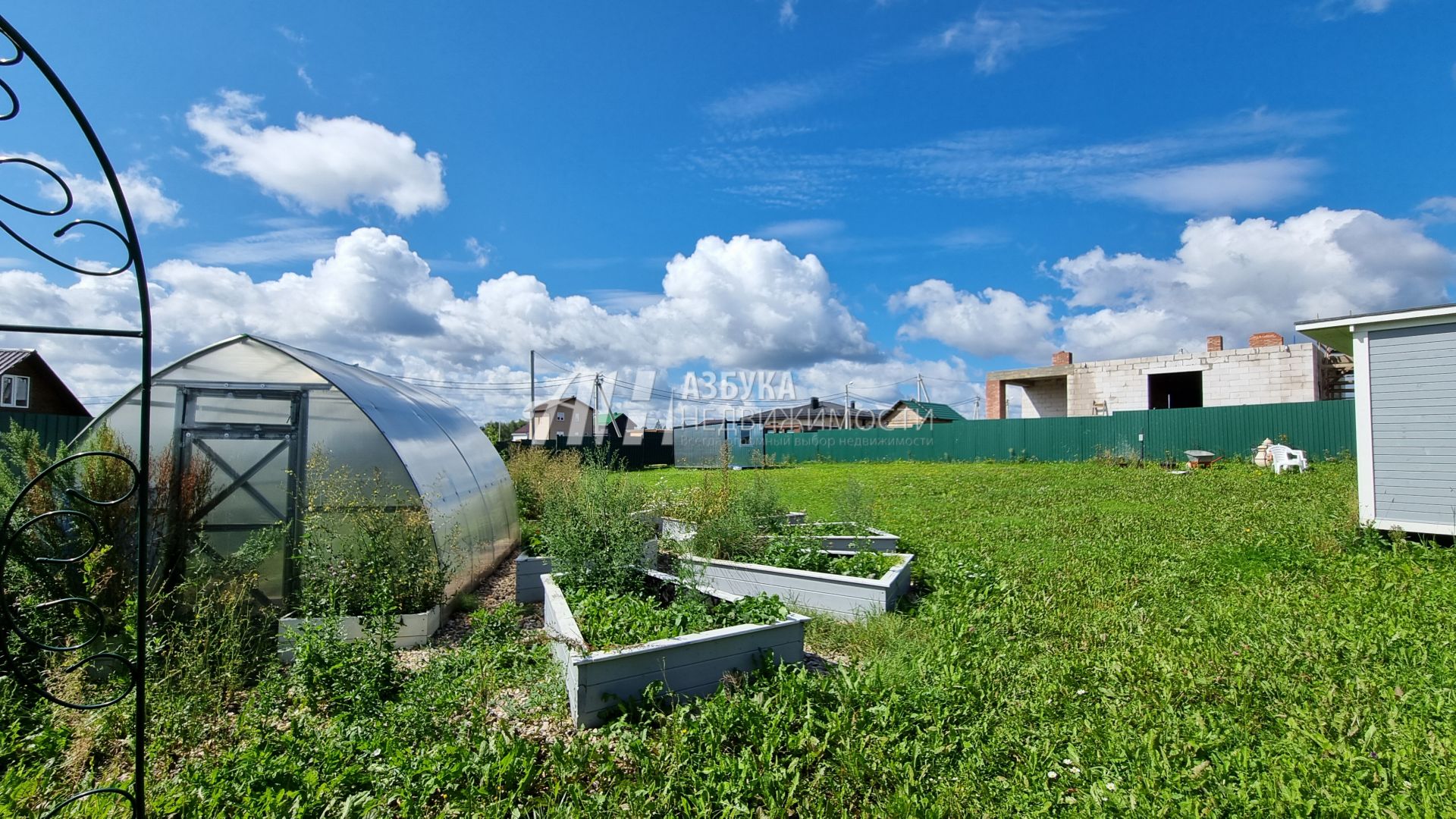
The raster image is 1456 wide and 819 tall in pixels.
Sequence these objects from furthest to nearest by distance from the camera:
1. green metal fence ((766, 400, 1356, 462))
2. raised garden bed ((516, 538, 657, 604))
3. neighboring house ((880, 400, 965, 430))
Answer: neighboring house ((880, 400, 965, 430)) < green metal fence ((766, 400, 1356, 462)) < raised garden bed ((516, 538, 657, 604))

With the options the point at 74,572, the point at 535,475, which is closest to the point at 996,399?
the point at 535,475

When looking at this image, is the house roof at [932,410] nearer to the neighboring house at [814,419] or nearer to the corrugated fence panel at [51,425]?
the neighboring house at [814,419]

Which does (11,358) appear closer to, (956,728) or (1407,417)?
(956,728)

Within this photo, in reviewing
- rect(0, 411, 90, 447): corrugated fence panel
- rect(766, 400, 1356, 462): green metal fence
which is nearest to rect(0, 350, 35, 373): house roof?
rect(0, 411, 90, 447): corrugated fence panel

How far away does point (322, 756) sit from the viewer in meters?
2.89

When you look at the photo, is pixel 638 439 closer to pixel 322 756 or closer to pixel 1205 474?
pixel 1205 474

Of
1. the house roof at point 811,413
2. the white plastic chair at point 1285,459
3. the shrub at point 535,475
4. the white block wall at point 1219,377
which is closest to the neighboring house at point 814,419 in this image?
the house roof at point 811,413

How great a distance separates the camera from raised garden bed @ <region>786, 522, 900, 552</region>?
697 centimetres

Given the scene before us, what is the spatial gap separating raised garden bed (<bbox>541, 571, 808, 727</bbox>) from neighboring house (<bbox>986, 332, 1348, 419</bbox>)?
73.9ft

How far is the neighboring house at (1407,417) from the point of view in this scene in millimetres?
7012

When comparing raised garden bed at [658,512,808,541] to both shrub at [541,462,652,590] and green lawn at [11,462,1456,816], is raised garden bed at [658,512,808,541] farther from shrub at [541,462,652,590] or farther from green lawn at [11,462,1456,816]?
green lawn at [11,462,1456,816]

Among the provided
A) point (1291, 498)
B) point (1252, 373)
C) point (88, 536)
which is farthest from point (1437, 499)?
point (1252, 373)

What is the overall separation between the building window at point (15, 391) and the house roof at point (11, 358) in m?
0.39

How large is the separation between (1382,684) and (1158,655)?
1029 mm
